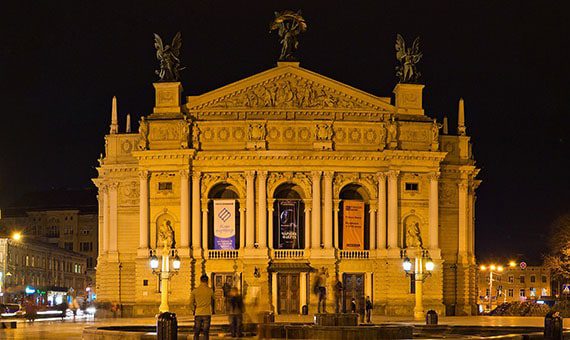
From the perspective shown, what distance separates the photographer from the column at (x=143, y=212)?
254ft

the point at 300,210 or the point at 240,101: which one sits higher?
the point at 240,101

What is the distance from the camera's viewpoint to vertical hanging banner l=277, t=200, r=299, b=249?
78250 mm

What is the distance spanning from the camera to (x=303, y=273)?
77.2 m

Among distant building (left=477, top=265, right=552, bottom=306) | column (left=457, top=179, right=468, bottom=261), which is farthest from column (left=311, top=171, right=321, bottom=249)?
distant building (left=477, top=265, right=552, bottom=306)

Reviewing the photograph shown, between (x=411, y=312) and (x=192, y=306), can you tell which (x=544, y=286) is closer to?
(x=411, y=312)

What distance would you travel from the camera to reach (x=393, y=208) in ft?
255

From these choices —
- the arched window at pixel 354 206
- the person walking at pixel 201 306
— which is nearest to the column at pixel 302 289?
the arched window at pixel 354 206

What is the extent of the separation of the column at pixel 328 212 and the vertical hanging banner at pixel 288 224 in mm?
2079

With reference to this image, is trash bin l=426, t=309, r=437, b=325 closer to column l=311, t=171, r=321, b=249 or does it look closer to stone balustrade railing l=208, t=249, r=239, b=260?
Result: column l=311, t=171, r=321, b=249

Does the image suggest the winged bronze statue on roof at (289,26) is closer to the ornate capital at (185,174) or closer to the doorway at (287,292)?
the ornate capital at (185,174)

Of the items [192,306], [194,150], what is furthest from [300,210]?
[192,306]

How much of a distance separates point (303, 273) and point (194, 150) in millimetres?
11396

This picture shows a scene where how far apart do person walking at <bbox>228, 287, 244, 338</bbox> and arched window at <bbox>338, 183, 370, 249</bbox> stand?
42738 millimetres

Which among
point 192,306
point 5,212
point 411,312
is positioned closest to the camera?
point 192,306
